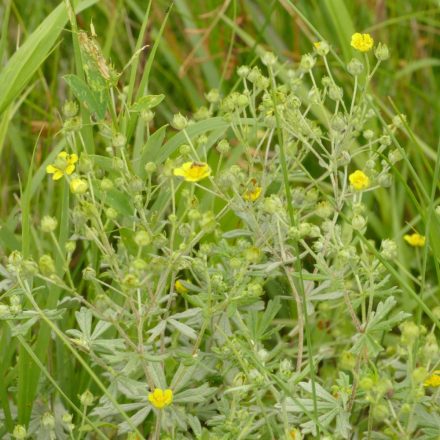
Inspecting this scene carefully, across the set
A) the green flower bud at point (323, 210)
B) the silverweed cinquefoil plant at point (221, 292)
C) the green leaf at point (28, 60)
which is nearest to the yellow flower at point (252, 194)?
the silverweed cinquefoil plant at point (221, 292)

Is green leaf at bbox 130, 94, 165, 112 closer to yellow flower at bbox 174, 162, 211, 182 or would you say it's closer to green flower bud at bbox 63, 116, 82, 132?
green flower bud at bbox 63, 116, 82, 132

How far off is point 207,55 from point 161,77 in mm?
198

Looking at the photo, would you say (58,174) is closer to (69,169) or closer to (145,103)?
(69,169)

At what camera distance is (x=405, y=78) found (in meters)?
2.85

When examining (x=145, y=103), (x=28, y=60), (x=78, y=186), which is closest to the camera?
(x=78, y=186)

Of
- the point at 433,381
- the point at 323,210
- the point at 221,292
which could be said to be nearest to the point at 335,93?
the point at 323,210

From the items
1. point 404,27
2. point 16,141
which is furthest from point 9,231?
point 404,27

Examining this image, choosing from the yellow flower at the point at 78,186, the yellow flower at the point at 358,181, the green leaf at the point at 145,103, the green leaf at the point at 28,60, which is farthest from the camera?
the green leaf at the point at 28,60

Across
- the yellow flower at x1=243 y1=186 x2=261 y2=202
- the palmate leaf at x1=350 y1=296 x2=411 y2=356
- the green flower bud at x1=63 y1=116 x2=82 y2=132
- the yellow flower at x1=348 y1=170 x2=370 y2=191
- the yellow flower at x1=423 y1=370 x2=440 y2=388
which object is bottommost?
the yellow flower at x1=423 y1=370 x2=440 y2=388

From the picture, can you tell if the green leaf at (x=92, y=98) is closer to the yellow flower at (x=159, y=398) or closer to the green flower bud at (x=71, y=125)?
the green flower bud at (x=71, y=125)

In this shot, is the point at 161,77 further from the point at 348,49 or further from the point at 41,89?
the point at 348,49

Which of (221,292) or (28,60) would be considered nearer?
(221,292)

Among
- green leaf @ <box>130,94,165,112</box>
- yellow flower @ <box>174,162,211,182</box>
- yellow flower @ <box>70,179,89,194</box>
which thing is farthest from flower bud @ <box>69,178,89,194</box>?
green leaf @ <box>130,94,165,112</box>

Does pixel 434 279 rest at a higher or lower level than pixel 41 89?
lower
